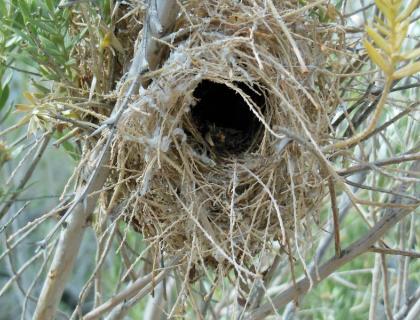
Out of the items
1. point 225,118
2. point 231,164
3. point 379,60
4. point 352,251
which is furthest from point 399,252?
point 225,118

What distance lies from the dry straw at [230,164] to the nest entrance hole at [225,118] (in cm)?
20

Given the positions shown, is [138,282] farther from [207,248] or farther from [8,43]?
[8,43]

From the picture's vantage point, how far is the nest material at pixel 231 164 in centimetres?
121

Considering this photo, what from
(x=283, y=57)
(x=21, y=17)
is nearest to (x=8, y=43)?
(x=21, y=17)

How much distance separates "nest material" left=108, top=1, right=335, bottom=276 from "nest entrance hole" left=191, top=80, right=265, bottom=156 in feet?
0.66

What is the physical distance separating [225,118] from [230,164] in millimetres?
447

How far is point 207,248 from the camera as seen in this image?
4.30 feet

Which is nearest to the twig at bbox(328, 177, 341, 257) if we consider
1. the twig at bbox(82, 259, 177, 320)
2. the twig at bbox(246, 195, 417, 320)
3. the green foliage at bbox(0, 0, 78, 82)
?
the twig at bbox(246, 195, 417, 320)

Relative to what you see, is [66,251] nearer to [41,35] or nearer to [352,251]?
[41,35]

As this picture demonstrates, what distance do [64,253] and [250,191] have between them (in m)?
0.35

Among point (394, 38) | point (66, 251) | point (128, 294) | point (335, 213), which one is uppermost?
point (394, 38)

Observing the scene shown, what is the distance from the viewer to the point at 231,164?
4.53ft

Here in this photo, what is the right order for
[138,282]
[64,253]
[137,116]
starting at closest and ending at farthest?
[137,116], [64,253], [138,282]

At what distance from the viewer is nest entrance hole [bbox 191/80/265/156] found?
158 centimetres
